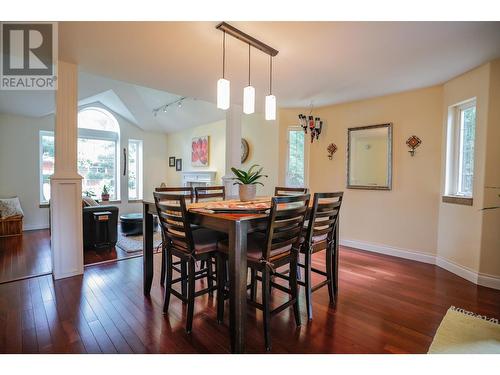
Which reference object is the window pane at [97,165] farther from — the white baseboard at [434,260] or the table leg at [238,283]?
the table leg at [238,283]

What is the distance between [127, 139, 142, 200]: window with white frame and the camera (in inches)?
280

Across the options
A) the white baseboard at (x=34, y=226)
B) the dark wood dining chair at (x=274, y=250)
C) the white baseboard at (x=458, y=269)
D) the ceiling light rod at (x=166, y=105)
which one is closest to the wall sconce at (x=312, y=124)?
the white baseboard at (x=458, y=269)

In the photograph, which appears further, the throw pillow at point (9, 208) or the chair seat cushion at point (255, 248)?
the throw pillow at point (9, 208)

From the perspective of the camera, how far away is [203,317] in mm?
2029

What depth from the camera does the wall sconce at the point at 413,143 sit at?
135 inches

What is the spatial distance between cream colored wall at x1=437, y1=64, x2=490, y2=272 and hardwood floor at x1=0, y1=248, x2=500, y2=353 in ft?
1.12

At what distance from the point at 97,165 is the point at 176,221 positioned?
5781 millimetres

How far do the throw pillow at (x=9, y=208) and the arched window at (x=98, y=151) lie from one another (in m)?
1.49

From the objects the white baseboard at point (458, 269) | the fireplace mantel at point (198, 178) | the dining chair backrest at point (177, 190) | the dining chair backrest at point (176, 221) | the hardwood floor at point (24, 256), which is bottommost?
the hardwood floor at point (24, 256)


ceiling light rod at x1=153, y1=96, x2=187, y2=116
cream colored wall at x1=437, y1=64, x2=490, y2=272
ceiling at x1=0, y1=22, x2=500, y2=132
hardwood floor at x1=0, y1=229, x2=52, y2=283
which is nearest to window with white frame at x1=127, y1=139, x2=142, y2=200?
ceiling light rod at x1=153, y1=96, x2=187, y2=116

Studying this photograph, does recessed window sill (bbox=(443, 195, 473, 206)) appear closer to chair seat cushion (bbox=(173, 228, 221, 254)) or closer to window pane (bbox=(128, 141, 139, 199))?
chair seat cushion (bbox=(173, 228, 221, 254))

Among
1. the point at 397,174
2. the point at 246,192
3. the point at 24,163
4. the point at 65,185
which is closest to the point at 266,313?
the point at 246,192

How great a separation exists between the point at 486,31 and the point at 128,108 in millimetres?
6258

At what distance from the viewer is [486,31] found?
2037 millimetres
